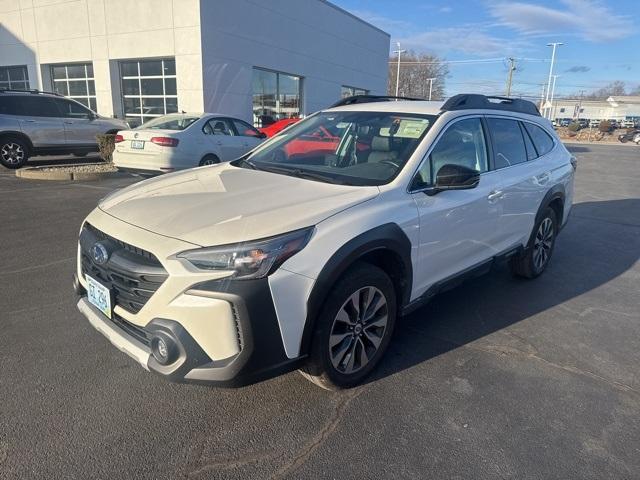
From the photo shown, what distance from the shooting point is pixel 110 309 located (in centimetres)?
261

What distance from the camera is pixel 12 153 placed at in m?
11.5

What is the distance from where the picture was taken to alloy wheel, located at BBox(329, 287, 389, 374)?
9.11ft

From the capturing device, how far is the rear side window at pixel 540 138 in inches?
192

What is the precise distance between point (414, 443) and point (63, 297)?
3270 mm

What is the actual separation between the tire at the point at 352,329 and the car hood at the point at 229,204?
1.48 ft

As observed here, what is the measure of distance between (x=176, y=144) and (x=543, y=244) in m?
6.83

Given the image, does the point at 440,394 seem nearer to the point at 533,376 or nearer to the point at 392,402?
the point at 392,402

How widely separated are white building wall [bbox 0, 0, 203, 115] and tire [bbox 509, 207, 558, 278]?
14820 mm

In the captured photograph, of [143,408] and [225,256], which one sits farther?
[143,408]

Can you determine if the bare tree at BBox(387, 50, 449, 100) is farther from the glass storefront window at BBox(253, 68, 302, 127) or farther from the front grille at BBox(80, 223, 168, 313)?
the front grille at BBox(80, 223, 168, 313)

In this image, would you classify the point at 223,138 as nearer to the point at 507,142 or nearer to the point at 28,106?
the point at 28,106

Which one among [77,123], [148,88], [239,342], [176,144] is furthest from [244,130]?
[148,88]

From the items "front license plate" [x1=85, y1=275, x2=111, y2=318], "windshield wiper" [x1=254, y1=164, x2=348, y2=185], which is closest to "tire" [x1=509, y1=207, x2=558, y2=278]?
"windshield wiper" [x1=254, y1=164, x2=348, y2=185]

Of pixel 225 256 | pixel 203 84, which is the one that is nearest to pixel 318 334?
pixel 225 256
